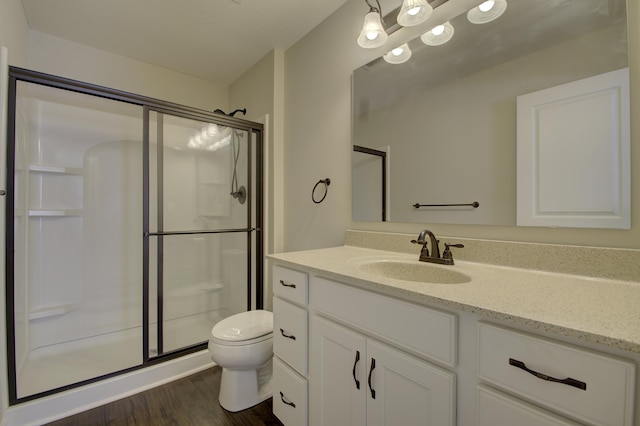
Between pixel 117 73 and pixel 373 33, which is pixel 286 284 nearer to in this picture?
pixel 373 33

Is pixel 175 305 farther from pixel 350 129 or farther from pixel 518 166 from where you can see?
pixel 518 166

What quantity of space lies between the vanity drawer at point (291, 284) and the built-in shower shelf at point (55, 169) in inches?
81.5

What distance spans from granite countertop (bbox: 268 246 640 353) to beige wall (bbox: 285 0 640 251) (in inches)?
10.4

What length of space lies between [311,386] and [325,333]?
275mm

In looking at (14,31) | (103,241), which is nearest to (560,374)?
(14,31)

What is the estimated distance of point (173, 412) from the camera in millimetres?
1555

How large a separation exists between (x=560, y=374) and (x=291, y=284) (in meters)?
0.95

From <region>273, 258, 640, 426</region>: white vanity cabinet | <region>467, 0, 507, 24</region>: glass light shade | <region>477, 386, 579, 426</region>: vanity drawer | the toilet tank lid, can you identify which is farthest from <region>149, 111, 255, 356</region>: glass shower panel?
<region>477, 386, 579, 426</region>: vanity drawer

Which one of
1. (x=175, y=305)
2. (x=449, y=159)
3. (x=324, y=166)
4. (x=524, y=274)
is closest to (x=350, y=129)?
(x=324, y=166)

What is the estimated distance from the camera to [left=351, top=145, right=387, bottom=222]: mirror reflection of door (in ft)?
5.17

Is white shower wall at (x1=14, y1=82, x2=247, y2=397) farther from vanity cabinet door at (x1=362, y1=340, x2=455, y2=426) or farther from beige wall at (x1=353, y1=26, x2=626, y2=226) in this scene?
vanity cabinet door at (x1=362, y1=340, x2=455, y2=426)

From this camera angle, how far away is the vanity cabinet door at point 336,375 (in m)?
0.97

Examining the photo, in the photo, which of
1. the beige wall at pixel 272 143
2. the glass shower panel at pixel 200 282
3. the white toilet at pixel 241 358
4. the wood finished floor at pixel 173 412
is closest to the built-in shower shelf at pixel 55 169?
the glass shower panel at pixel 200 282

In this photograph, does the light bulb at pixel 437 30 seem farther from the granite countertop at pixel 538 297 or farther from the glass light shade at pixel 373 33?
the granite countertop at pixel 538 297
